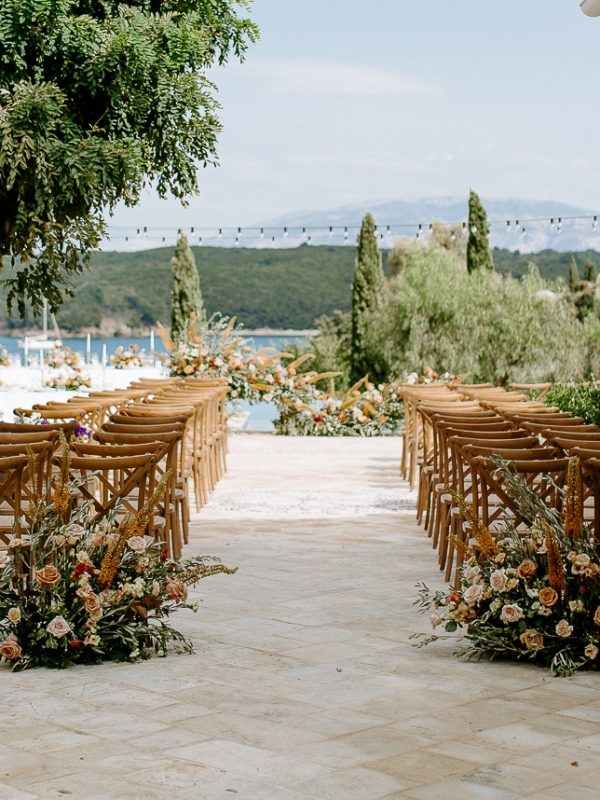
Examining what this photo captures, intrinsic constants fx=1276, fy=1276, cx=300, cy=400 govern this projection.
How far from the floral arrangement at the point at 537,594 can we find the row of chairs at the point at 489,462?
157 millimetres

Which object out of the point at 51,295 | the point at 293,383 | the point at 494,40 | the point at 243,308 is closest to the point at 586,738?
the point at 51,295

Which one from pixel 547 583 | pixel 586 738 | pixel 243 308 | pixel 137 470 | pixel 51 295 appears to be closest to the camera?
pixel 586 738

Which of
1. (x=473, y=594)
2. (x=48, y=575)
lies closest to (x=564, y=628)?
(x=473, y=594)

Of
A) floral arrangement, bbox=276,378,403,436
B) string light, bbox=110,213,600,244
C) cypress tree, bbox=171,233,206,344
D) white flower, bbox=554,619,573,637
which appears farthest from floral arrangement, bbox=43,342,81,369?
cypress tree, bbox=171,233,206,344

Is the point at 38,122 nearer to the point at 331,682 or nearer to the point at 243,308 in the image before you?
the point at 331,682

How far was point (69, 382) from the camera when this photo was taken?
15539mm

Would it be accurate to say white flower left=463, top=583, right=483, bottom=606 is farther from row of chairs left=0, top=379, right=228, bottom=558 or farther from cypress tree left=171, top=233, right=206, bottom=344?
cypress tree left=171, top=233, right=206, bottom=344

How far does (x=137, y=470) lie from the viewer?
18.1 ft

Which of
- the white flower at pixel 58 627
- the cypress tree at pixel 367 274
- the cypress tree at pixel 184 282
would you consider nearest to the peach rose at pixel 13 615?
the white flower at pixel 58 627

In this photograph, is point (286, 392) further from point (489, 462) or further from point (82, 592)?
point (82, 592)

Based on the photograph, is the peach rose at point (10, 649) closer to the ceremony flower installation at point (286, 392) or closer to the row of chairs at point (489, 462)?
the row of chairs at point (489, 462)

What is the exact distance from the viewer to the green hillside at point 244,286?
49.4 metres

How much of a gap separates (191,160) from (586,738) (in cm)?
721

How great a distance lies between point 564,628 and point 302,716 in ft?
3.72
